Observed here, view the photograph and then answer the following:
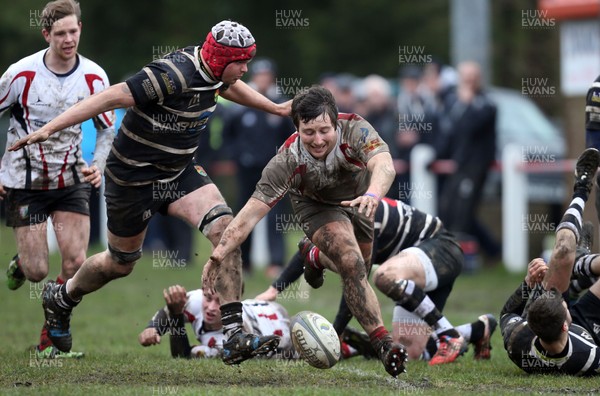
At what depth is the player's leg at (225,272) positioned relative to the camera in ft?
24.9

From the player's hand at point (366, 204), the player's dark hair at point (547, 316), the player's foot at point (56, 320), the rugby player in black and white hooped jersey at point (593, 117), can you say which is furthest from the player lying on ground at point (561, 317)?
the player's foot at point (56, 320)

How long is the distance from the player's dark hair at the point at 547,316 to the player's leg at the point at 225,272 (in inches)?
66.6

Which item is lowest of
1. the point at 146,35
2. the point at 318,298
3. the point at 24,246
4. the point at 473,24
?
the point at 318,298

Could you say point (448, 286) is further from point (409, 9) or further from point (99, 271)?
point (409, 9)

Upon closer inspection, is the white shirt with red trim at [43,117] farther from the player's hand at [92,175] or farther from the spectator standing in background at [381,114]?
the spectator standing in background at [381,114]

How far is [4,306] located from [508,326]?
7317 millimetres

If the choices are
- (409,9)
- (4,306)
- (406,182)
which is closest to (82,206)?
(4,306)

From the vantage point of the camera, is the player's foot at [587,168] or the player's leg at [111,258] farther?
the player's leg at [111,258]

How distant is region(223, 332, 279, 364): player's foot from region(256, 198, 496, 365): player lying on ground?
49.8 inches

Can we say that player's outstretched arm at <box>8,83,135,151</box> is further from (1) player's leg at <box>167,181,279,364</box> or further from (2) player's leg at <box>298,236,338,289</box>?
(2) player's leg at <box>298,236,338,289</box>

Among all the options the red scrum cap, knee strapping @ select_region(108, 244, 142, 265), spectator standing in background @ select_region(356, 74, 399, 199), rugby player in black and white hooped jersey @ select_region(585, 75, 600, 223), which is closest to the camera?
the red scrum cap

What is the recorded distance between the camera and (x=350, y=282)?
305 inches

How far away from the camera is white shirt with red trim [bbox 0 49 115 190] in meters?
8.90

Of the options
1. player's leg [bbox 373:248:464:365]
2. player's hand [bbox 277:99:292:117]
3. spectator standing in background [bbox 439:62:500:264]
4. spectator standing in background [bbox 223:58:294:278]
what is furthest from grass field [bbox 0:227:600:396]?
spectator standing in background [bbox 439:62:500:264]
